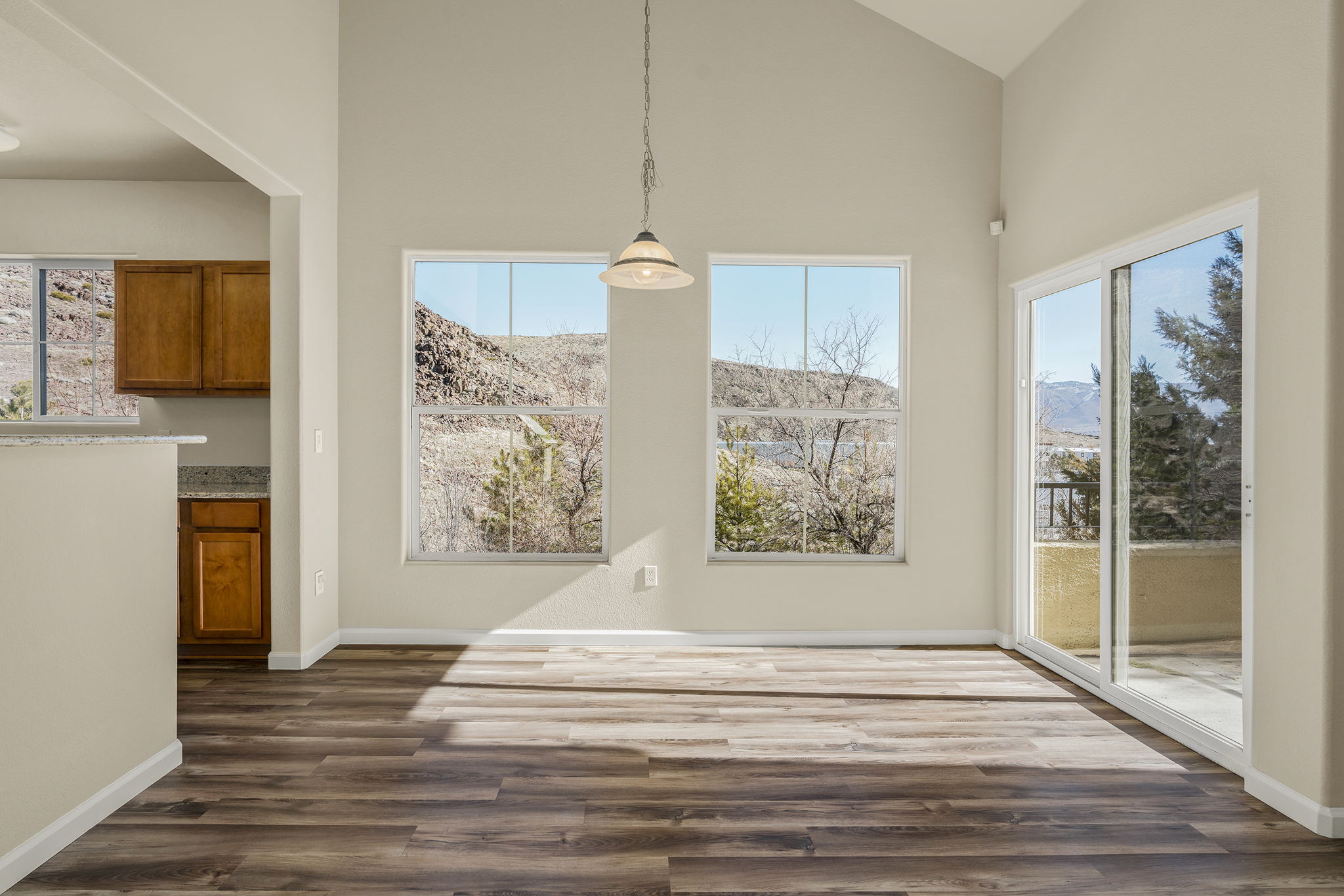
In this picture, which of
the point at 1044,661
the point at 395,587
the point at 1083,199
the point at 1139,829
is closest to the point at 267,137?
the point at 395,587

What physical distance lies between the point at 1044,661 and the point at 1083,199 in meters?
2.48

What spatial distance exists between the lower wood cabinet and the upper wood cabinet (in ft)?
2.43

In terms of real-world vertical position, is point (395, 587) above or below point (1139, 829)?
above

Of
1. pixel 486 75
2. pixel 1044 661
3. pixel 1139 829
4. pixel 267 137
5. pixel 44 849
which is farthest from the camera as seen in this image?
pixel 486 75

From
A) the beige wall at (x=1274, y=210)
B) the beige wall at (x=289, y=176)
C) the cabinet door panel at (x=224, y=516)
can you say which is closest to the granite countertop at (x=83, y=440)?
the beige wall at (x=289, y=176)

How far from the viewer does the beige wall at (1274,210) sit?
7.71 ft

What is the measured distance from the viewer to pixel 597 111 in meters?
4.39

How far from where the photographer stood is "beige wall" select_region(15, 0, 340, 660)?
2973 millimetres

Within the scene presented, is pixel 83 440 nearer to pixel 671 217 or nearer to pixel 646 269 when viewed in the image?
pixel 646 269

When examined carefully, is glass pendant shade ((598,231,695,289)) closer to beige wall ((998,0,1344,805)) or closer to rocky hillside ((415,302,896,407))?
rocky hillside ((415,302,896,407))

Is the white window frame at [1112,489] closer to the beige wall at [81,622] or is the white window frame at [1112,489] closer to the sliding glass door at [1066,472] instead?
the sliding glass door at [1066,472]

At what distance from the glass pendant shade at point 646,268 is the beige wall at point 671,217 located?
1155 millimetres

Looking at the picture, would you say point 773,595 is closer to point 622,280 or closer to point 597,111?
point 622,280

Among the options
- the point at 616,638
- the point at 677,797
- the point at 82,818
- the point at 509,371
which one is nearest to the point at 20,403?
the point at 509,371
